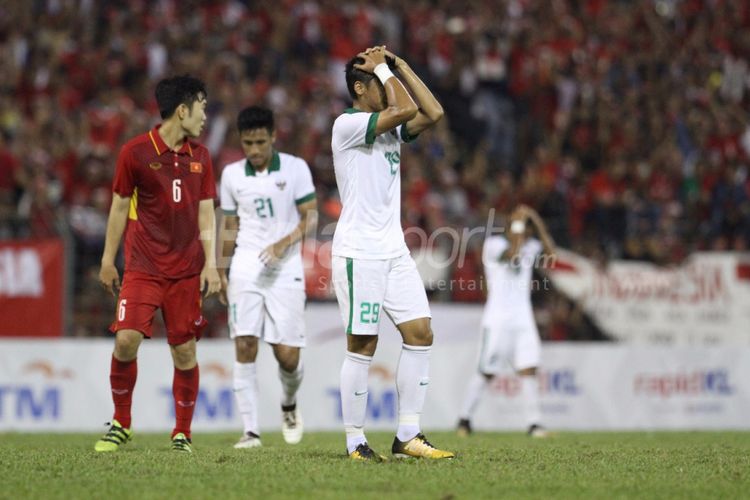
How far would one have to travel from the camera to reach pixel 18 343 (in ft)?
53.5

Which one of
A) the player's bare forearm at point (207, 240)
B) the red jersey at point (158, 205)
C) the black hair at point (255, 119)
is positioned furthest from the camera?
the black hair at point (255, 119)

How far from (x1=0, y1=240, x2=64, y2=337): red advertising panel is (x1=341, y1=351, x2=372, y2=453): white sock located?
9320 mm

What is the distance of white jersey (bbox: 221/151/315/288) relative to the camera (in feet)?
37.5

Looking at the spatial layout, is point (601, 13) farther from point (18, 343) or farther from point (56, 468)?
point (56, 468)

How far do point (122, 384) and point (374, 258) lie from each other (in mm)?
2426

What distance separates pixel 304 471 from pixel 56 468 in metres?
1.65

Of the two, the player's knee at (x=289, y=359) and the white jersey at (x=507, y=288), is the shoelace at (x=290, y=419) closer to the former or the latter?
the player's knee at (x=289, y=359)

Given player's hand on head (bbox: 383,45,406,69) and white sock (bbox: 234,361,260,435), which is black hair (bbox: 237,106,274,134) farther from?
player's hand on head (bbox: 383,45,406,69)

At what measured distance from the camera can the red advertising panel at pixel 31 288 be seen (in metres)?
16.8

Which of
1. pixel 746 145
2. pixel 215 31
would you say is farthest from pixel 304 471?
pixel 746 145

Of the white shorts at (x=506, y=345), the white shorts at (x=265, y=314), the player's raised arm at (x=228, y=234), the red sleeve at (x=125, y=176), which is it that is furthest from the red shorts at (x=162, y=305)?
the white shorts at (x=506, y=345)

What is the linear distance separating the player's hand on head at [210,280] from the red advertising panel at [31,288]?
7849 millimetres

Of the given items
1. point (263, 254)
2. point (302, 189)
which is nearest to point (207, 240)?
point (263, 254)

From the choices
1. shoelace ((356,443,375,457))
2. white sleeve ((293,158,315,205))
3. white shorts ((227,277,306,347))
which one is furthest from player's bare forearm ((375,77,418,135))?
white shorts ((227,277,306,347))
